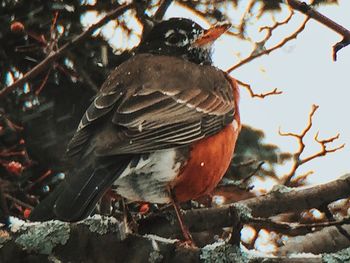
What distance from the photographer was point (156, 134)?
2.80 meters

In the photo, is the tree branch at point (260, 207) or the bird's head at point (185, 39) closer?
the tree branch at point (260, 207)

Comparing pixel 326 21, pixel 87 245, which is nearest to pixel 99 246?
pixel 87 245

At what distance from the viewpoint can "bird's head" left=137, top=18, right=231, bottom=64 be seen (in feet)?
12.0

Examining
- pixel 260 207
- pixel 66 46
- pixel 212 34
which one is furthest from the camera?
pixel 212 34

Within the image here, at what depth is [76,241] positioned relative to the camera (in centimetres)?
228

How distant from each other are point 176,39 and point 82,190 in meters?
1.52

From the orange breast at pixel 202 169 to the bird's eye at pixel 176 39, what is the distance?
0.76m

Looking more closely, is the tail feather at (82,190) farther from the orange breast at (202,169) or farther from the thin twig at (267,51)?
the thin twig at (267,51)

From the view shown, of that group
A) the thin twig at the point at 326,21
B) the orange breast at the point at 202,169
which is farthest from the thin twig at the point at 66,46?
the thin twig at the point at 326,21

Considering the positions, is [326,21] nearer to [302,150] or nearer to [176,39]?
[302,150]

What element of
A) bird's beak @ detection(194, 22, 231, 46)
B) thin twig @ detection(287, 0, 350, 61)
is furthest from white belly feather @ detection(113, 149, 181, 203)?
thin twig @ detection(287, 0, 350, 61)

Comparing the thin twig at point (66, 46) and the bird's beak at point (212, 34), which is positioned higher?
the thin twig at point (66, 46)

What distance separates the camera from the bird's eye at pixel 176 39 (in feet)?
12.2

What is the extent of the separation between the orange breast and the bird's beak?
0.68 metres
